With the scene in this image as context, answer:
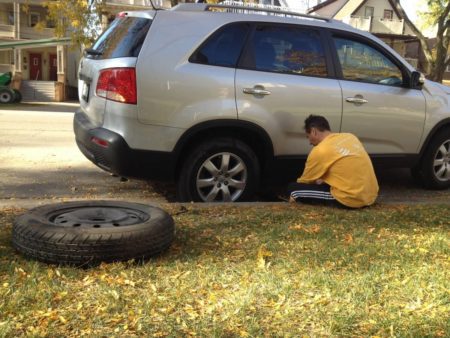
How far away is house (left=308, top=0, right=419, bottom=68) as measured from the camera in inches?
1727

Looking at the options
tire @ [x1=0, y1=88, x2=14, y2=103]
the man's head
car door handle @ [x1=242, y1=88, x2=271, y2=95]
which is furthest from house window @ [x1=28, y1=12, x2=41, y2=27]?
the man's head

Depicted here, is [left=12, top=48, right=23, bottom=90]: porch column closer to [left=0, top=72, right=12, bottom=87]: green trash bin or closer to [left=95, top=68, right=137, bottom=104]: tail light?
[left=0, top=72, right=12, bottom=87]: green trash bin

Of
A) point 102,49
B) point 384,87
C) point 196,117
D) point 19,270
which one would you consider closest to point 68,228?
point 19,270

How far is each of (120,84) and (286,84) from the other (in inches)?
66.4

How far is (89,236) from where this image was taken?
311cm

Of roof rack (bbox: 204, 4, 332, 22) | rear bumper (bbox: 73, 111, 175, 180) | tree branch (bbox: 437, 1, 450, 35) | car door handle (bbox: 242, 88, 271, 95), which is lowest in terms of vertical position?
rear bumper (bbox: 73, 111, 175, 180)

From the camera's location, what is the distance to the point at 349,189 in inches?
189

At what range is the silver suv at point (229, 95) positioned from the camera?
4.69 meters

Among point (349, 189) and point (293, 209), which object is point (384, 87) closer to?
point (349, 189)

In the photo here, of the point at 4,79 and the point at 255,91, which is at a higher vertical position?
the point at 255,91

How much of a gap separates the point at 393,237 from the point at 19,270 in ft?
9.04

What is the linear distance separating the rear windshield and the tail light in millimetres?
199

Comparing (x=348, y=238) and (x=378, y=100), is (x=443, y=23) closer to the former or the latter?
(x=378, y=100)

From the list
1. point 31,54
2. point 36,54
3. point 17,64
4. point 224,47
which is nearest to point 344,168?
point 224,47
